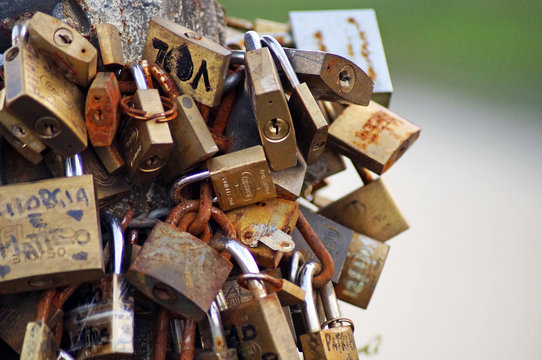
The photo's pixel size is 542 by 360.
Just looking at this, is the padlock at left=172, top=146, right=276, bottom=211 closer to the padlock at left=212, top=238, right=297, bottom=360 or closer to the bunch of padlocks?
the bunch of padlocks

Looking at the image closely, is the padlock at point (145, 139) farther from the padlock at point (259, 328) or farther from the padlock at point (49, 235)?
the padlock at point (259, 328)

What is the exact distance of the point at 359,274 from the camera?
4.29 feet

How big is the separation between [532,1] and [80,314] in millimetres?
3843

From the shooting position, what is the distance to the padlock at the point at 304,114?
1056mm

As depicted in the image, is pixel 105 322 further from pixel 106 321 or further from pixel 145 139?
pixel 145 139

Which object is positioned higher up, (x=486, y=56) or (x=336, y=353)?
(x=486, y=56)

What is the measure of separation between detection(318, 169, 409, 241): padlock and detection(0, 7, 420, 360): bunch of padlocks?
21 cm

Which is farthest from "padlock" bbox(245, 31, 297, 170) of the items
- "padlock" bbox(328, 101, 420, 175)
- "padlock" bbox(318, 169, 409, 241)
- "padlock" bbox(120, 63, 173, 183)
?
"padlock" bbox(318, 169, 409, 241)

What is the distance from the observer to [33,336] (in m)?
0.83

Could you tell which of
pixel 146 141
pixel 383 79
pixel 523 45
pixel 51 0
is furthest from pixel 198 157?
pixel 523 45

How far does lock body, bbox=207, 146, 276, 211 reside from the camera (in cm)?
102

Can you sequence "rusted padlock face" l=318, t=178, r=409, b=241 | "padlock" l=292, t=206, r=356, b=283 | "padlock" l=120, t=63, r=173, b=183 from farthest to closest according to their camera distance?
"rusted padlock face" l=318, t=178, r=409, b=241 → "padlock" l=292, t=206, r=356, b=283 → "padlock" l=120, t=63, r=173, b=183

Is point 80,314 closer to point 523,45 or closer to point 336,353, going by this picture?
point 336,353

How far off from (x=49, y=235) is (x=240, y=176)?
0.33 m
